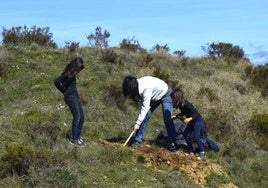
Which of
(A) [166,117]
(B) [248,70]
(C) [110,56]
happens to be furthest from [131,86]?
(B) [248,70]

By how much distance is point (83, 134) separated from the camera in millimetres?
10359

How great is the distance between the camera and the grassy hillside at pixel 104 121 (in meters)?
7.75

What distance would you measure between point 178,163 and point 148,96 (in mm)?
1315

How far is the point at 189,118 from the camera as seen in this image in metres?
9.69

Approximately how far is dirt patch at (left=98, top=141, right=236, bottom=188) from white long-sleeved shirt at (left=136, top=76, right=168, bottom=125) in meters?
0.70

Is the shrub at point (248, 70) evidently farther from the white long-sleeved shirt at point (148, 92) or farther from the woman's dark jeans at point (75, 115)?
the woman's dark jeans at point (75, 115)

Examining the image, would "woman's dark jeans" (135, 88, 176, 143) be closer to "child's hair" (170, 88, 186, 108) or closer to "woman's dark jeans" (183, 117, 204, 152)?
"child's hair" (170, 88, 186, 108)

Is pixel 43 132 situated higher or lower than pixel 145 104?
lower

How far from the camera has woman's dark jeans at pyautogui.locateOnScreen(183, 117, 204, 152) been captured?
9.68 meters

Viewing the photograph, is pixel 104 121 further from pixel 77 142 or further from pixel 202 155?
pixel 202 155

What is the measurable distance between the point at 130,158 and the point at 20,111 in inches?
141

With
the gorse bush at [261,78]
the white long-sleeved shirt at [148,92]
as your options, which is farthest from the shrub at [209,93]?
the white long-sleeved shirt at [148,92]


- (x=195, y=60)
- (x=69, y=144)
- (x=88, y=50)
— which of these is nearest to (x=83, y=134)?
(x=69, y=144)

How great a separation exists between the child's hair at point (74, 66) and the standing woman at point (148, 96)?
83 centimetres
